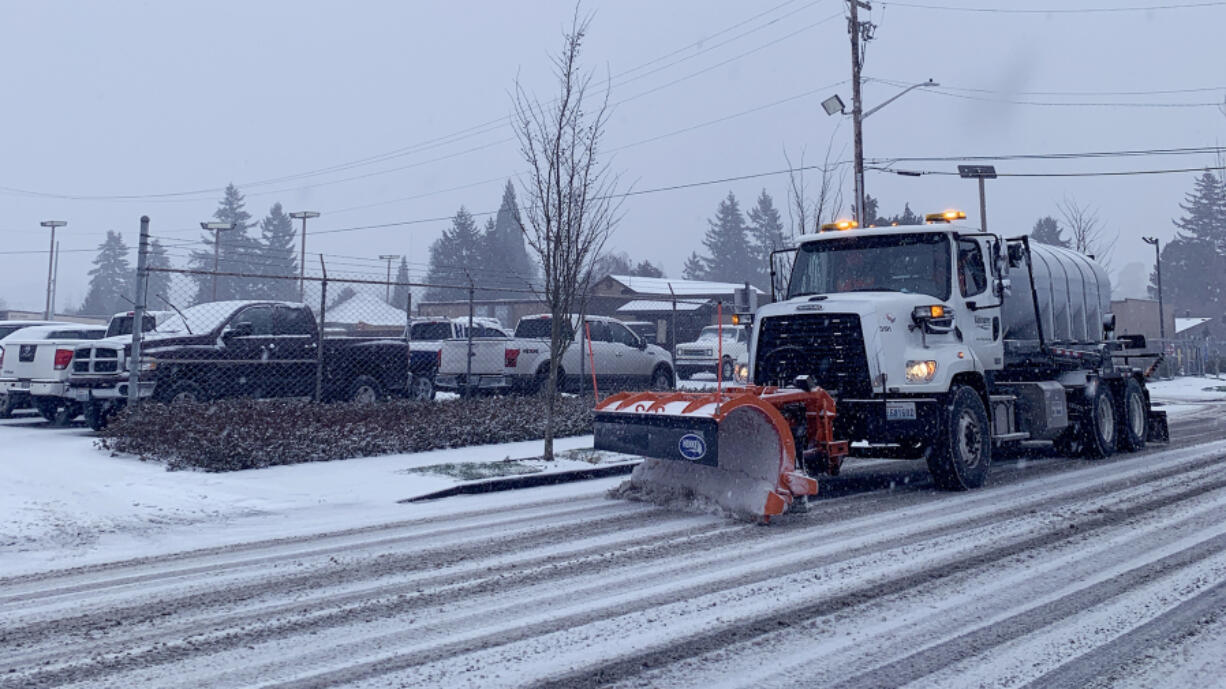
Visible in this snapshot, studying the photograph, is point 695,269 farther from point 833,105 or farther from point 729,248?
point 833,105

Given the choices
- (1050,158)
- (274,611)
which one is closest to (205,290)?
(1050,158)

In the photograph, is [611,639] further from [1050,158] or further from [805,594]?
[1050,158]

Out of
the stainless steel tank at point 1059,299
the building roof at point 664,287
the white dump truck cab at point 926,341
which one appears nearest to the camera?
the white dump truck cab at point 926,341

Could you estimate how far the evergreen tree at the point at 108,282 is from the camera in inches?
4301

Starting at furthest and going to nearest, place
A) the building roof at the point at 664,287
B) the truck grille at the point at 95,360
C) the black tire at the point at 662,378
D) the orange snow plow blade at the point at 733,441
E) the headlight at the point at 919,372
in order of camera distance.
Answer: the building roof at the point at 664,287 → the black tire at the point at 662,378 → the truck grille at the point at 95,360 → the headlight at the point at 919,372 → the orange snow plow blade at the point at 733,441

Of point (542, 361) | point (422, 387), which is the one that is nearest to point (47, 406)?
point (422, 387)

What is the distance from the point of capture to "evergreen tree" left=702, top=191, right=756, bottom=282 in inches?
4692

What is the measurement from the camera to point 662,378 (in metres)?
23.5

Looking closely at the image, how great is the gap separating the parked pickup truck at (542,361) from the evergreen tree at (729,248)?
95791mm

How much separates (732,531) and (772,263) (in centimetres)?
444

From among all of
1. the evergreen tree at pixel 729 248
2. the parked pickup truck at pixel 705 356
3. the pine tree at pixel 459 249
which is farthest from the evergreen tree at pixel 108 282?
the parked pickup truck at pixel 705 356

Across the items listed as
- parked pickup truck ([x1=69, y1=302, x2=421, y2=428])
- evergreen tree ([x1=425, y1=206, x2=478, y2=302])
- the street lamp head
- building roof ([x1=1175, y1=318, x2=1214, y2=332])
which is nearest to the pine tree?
evergreen tree ([x1=425, y1=206, x2=478, y2=302])

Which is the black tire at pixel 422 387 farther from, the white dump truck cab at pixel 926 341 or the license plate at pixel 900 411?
the license plate at pixel 900 411

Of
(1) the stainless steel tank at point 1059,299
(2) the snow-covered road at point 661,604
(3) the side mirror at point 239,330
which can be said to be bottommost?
(2) the snow-covered road at point 661,604
